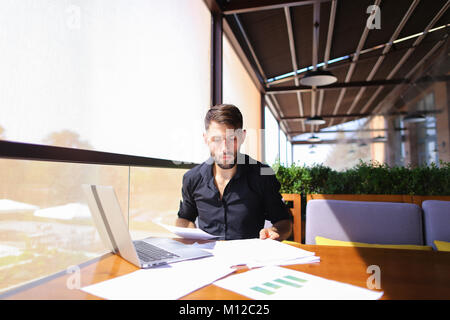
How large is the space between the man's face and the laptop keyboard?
64 centimetres

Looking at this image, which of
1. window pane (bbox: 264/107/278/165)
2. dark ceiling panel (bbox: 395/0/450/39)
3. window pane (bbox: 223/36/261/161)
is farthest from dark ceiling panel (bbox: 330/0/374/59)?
window pane (bbox: 264/107/278/165)

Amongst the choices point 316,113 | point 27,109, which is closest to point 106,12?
point 27,109

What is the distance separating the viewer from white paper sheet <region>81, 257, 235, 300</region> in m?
0.64

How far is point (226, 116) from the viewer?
1530 mm

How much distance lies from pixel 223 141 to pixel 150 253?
0.73 meters

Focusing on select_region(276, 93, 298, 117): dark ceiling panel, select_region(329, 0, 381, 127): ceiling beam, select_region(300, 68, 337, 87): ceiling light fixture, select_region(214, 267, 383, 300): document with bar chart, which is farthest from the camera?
select_region(276, 93, 298, 117): dark ceiling panel

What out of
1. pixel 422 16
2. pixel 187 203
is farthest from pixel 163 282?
pixel 422 16

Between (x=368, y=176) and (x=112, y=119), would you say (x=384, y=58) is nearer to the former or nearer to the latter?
(x=368, y=176)

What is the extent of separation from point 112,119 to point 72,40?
0.53 metres

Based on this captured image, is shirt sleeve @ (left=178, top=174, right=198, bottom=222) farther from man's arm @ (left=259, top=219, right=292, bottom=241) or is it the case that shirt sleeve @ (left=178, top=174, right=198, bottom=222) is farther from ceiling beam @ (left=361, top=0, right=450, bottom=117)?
ceiling beam @ (left=361, top=0, right=450, bottom=117)

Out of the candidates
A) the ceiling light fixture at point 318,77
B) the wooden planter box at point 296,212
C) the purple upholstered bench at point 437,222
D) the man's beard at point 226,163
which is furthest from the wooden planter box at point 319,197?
the ceiling light fixture at point 318,77

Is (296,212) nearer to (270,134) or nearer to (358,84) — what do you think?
(358,84)

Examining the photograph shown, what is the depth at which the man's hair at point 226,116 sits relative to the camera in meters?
1.53

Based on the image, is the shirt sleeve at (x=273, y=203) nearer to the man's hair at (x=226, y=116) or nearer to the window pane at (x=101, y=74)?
the man's hair at (x=226, y=116)
